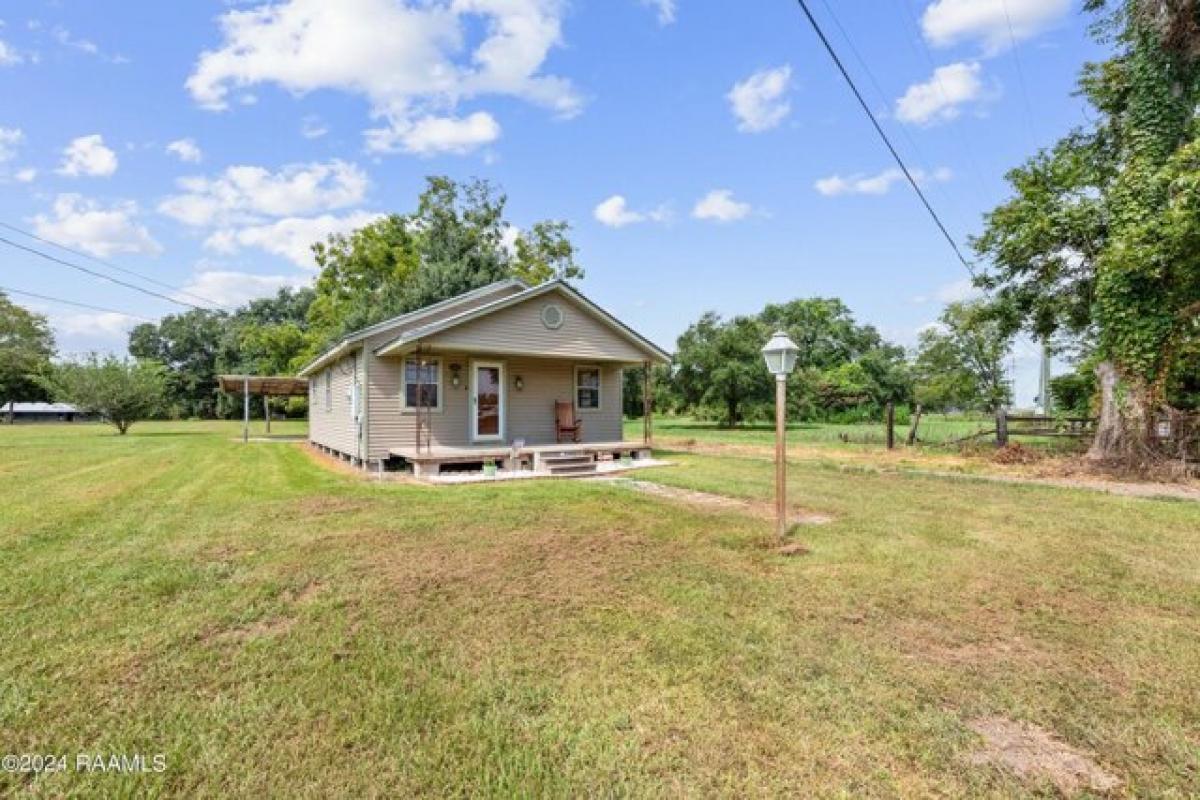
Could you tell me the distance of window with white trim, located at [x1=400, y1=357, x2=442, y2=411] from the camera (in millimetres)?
11805

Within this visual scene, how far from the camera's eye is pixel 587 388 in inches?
555

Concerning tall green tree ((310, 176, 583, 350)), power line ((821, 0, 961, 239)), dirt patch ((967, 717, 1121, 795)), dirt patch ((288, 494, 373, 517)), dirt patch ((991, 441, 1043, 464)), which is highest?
tall green tree ((310, 176, 583, 350))

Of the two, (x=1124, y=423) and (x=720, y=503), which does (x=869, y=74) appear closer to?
(x=720, y=503)

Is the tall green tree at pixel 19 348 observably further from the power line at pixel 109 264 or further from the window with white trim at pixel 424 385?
the window with white trim at pixel 424 385

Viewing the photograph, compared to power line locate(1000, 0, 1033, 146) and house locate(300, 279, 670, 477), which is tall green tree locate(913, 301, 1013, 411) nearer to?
power line locate(1000, 0, 1033, 146)

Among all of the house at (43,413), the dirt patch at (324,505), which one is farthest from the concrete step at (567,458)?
the house at (43,413)

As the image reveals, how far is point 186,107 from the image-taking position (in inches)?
668

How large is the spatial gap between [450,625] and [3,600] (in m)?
3.17

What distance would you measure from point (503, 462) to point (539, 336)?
2.84 meters

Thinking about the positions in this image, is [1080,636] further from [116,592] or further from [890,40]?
[890,40]

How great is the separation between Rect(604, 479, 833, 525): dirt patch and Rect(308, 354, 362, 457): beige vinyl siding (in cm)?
662

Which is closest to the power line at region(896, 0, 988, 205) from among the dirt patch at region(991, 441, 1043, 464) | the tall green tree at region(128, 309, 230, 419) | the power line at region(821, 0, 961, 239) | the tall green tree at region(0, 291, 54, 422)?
the power line at region(821, 0, 961, 239)

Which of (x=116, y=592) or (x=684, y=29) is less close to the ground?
(x=684, y=29)

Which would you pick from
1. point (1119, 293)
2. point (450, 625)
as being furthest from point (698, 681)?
point (1119, 293)
